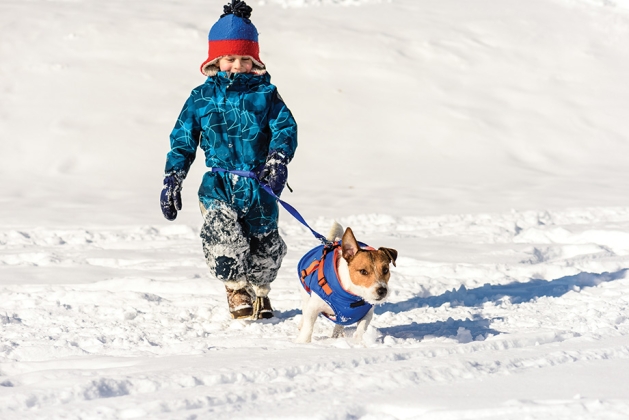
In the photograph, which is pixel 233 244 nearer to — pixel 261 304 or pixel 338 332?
pixel 261 304

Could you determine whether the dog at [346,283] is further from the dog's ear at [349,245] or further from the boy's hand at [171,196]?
the boy's hand at [171,196]

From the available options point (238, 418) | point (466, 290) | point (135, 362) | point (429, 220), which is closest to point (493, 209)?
point (429, 220)

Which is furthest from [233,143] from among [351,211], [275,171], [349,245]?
[351,211]

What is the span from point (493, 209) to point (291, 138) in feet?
14.1

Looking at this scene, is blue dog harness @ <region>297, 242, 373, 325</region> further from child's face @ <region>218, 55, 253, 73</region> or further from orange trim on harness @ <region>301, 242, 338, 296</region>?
child's face @ <region>218, 55, 253, 73</region>

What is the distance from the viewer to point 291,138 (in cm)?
459

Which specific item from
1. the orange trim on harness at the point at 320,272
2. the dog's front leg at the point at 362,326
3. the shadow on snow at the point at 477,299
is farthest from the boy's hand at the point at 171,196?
the shadow on snow at the point at 477,299

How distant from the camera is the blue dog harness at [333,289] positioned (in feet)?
13.0

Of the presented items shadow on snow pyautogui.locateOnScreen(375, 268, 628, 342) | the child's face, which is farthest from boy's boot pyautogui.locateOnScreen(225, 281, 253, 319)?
the child's face

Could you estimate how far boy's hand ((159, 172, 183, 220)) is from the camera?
179 inches

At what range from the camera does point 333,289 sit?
400 centimetres

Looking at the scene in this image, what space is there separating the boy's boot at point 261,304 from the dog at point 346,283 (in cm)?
58

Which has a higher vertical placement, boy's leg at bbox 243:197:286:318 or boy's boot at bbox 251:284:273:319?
boy's leg at bbox 243:197:286:318

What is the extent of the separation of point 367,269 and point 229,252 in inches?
41.8
